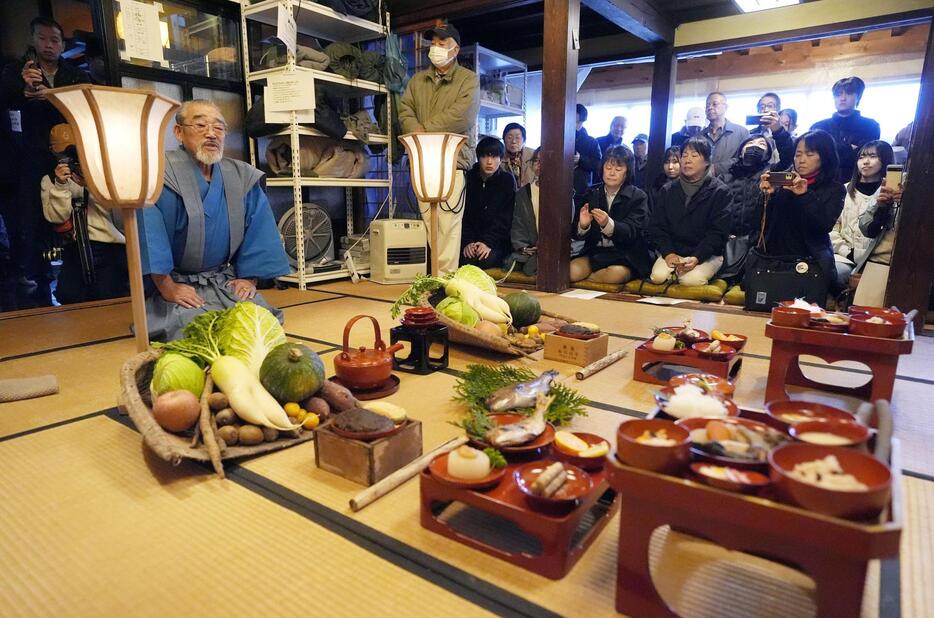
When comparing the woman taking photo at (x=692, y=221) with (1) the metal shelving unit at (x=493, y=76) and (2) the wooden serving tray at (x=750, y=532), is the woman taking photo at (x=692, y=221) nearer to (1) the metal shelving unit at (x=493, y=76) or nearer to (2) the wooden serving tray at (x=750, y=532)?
(1) the metal shelving unit at (x=493, y=76)

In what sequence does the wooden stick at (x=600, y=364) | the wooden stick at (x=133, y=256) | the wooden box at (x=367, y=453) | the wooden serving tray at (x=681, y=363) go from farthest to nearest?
the wooden stick at (x=600, y=364), the wooden serving tray at (x=681, y=363), the wooden stick at (x=133, y=256), the wooden box at (x=367, y=453)

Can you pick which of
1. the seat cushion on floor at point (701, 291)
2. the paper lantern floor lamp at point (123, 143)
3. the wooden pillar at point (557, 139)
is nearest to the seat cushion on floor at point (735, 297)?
the seat cushion on floor at point (701, 291)

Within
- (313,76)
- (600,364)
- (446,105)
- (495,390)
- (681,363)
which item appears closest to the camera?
(495,390)

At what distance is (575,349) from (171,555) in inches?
66.1

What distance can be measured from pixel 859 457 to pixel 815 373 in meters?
1.77

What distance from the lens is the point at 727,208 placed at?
4.23 meters

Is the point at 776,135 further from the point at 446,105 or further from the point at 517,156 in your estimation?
the point at 446,105

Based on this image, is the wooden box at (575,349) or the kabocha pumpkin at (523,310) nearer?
the wooden box at (575,349)

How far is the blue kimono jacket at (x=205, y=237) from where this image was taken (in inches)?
96.8

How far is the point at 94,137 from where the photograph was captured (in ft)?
5.58

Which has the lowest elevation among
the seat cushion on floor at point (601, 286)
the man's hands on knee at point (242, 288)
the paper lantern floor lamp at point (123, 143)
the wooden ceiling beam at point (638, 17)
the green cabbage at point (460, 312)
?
the seat cushion on floor at point (601, 286)

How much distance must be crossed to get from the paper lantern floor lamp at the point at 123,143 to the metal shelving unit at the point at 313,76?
2719 mm

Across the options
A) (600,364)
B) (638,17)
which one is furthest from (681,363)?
(638,17)

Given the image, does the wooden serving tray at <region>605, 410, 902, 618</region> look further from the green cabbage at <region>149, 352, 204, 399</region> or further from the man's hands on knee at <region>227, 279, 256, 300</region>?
the man's hands on knee at <region>227, 279, 256, 300</region>
